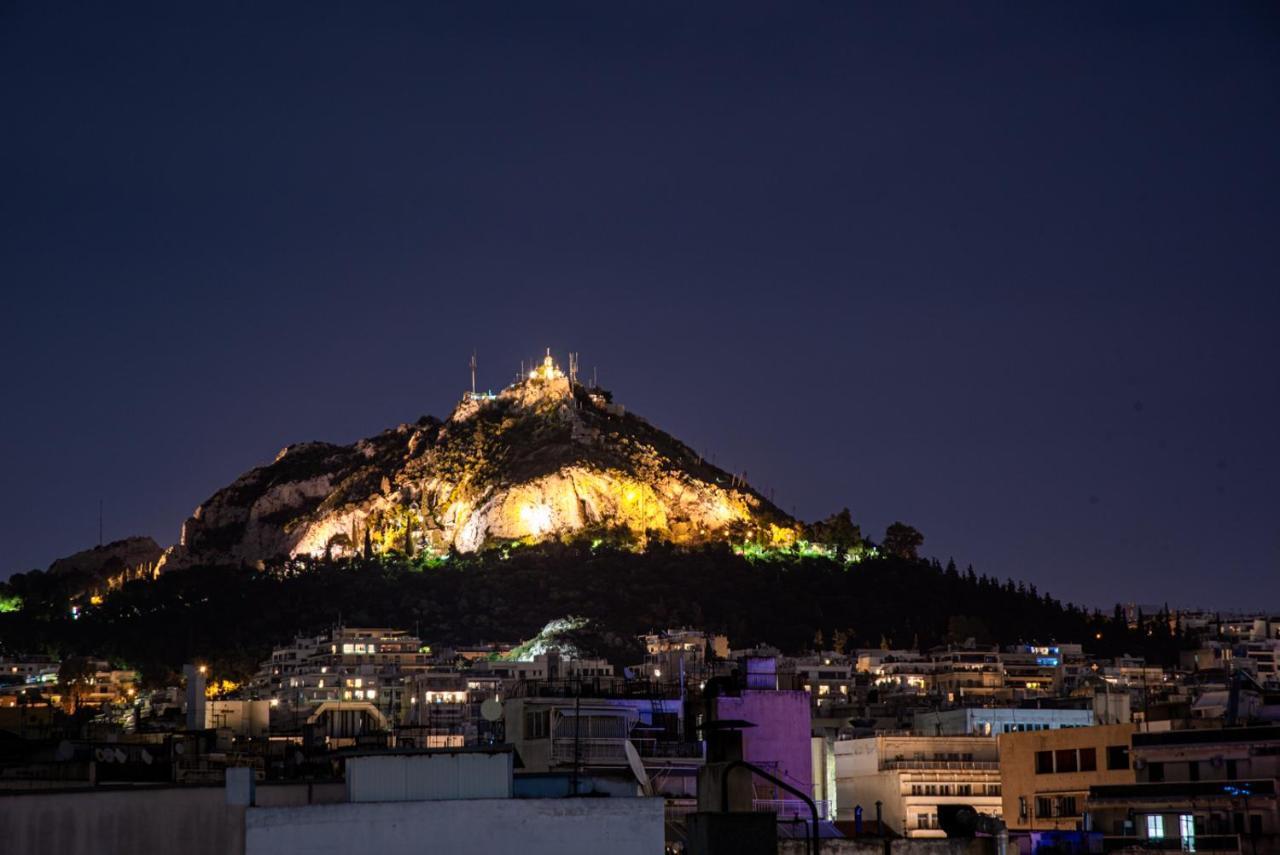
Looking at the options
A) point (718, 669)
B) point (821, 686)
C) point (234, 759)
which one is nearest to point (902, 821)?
point (718, 669)

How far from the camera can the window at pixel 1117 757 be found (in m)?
73.0

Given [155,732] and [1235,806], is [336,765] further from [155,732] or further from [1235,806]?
[1235,806]

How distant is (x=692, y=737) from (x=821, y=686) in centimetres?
12750

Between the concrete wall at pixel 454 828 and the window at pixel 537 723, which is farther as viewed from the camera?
the window at pixel 537 723

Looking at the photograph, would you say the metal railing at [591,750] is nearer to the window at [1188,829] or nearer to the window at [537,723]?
the window at [537,723]

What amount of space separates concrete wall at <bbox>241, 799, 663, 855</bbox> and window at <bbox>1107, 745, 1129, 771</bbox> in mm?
40487

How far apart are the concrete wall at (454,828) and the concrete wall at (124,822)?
63.3 inches

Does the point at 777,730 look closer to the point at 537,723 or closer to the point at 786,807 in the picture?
the point at 786,807

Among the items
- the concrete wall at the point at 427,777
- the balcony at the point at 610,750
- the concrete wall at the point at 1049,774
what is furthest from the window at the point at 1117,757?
the concrete wall at the point at 427,777

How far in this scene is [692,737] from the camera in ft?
193

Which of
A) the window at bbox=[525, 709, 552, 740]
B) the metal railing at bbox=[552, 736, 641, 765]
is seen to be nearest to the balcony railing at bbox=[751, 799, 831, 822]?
the metal railing at bbox=[552, 736, 641, 765]

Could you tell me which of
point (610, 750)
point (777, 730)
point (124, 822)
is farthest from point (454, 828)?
point (777, 730)

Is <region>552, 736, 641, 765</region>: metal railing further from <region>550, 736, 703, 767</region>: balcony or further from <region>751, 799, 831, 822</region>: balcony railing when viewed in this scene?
<region>751, 799, 831, 822</region>: balcony railing

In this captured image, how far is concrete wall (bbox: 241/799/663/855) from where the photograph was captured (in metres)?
36.0
